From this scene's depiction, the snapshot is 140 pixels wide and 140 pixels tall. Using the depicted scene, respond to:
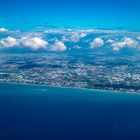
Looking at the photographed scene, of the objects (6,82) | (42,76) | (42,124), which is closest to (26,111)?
(42,124)

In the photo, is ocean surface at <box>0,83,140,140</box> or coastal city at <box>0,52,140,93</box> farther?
coastal city at <box>0,52,140,93</box>

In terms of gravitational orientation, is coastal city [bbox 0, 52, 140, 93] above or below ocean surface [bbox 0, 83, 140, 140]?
above

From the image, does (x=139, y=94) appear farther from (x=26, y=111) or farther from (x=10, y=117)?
(x=10, y=117)

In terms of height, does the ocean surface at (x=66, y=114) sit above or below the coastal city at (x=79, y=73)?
below

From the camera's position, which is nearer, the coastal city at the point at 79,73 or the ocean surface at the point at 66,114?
the ocean surface at the point at 66,114

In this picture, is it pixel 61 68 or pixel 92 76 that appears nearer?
pixel 92 76
